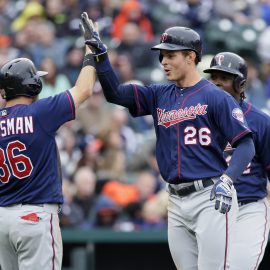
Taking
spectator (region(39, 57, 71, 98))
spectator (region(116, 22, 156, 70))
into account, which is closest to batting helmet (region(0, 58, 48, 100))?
spectator (region(39, 57, 71, 98))

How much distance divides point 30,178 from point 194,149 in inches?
42.8

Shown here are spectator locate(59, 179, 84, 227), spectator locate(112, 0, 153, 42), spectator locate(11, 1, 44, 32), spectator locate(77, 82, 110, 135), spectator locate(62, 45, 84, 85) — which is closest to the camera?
spectator locate(59, 179, 84, 227)

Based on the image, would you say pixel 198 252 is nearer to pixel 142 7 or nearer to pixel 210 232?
pixel 210 232

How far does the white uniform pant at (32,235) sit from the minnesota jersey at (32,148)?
7 centimetres

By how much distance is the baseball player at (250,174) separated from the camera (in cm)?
631

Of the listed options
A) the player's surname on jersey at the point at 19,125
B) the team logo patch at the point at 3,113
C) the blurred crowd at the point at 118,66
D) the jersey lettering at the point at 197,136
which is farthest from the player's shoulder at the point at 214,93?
the blurred crowd at the point at 118,66

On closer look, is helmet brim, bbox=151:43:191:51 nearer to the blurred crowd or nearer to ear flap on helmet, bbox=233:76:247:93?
ear flap on helmet, bbox=233:76:247:93

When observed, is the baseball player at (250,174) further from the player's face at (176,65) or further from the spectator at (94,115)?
the spectator at (94,115)

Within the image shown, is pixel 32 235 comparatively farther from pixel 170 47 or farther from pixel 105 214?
pixel 105 214

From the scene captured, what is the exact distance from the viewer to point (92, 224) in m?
9.35

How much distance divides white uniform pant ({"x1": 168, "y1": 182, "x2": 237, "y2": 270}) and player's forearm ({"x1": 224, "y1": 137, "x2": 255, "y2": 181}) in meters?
0.24

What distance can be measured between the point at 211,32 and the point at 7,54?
9.38ft

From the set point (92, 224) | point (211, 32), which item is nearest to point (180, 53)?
point (92, 224)

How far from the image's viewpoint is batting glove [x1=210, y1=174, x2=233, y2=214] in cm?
533
